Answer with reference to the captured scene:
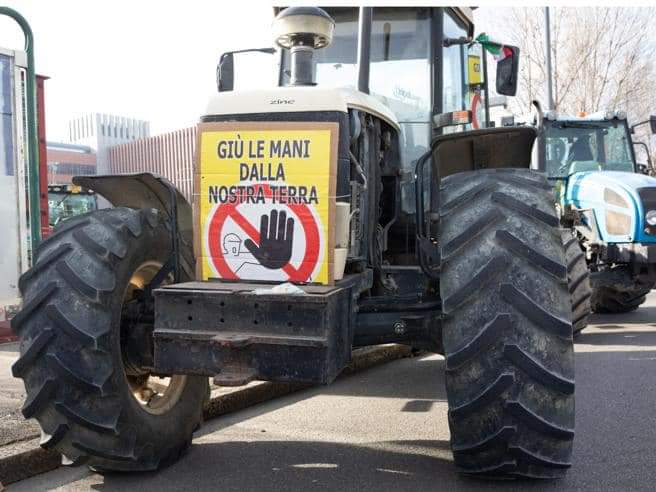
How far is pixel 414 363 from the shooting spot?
714 cm

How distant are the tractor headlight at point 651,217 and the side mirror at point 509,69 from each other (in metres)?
4.69

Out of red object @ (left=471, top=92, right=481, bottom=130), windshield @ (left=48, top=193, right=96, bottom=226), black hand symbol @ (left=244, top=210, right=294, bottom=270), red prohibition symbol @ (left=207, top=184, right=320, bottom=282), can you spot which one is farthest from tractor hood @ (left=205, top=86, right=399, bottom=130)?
windshield @ (left=48, top=193, right=96, bottom=226)

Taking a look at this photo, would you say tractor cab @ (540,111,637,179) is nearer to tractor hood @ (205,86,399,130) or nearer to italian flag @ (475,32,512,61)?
italian flag @ (475,32,512,61)

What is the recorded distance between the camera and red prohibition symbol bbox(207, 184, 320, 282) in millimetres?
3465

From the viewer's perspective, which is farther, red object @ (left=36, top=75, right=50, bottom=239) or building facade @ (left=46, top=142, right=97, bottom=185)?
building facade @ (left=46, top=142, right=97, bottom=185)

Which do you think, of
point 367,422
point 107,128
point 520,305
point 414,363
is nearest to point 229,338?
point 520,305

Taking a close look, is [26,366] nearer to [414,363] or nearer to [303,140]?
[303,140]

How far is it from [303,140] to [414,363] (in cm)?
414

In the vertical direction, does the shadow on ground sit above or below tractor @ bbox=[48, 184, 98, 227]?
below

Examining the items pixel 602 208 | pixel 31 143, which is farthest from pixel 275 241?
pixel 602 208

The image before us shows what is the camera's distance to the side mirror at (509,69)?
207 inches

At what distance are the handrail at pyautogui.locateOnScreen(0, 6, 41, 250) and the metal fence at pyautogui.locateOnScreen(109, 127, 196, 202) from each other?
59.6ft

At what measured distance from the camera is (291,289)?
10.7ft

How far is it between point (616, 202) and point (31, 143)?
735cm
